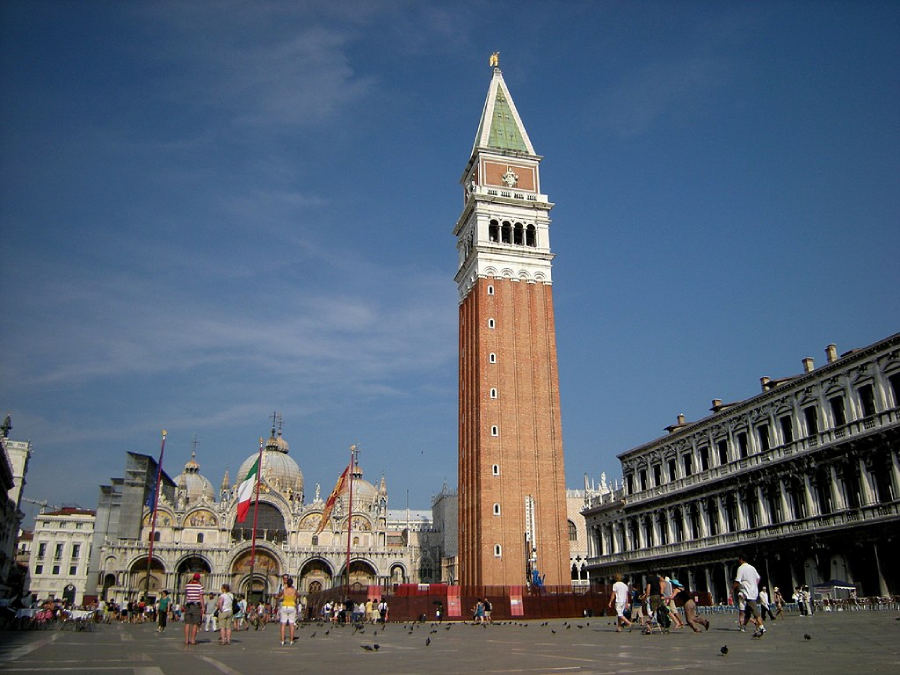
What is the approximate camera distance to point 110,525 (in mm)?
70375

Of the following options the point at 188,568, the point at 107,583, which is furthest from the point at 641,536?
the point at 107,583

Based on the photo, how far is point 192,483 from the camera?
8100 centimetres

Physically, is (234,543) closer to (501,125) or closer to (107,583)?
(107,583)

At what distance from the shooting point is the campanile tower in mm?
49969

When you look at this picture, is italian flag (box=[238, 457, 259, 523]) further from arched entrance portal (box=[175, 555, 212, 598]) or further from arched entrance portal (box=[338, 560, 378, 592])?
arched entrance portal (box=[338, 560, 378, 592])

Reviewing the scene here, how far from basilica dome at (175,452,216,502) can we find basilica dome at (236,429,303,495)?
11.6 feet

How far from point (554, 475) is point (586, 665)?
42.0 metres

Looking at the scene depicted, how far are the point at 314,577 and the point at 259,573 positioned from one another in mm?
5353

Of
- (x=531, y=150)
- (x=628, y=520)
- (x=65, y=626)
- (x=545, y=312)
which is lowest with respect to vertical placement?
(x=65, y=626)

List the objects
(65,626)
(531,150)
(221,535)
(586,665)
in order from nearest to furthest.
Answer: (586,665) < (65,626) < (531,150) < (221,535)

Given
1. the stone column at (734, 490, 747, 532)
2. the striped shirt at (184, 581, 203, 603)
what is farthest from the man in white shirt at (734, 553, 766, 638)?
the stone column at (734, 490, 747, 532)

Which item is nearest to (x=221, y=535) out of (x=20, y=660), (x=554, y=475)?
(x=554, y=475)

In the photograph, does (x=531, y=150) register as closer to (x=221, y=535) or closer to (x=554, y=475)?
(x=554, y=475)

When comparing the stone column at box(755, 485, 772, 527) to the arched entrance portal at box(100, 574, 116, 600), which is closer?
the stone column at box(755, 485, 772, 527)
